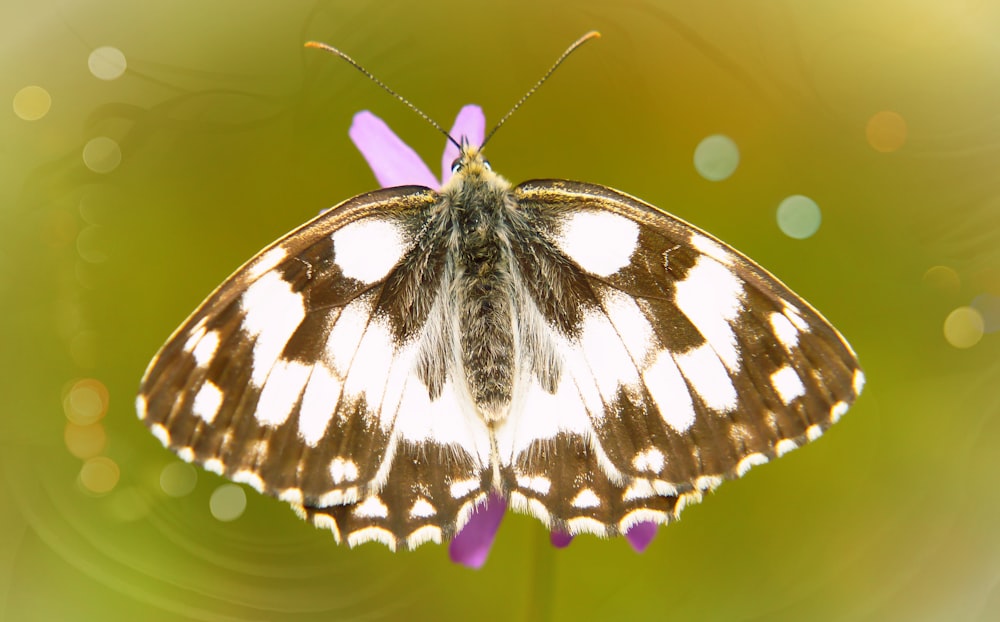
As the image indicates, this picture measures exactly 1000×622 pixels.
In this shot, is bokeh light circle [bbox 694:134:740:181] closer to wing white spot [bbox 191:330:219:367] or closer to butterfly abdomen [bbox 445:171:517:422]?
butterfly abdomen [bbox 445:171:517:422]

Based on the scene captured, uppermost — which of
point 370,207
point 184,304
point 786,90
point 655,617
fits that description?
point 786,90

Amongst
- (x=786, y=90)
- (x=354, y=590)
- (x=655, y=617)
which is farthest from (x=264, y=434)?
(x=786, y=90)

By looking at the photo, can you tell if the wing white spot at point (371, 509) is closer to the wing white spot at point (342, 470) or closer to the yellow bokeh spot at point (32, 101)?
the wing white spot at point (342, 470)

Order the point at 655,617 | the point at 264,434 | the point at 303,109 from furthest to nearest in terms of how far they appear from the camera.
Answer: the point at 303,109
the point at 655,617
the point at 264,434

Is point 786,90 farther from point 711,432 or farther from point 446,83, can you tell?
point 711,432

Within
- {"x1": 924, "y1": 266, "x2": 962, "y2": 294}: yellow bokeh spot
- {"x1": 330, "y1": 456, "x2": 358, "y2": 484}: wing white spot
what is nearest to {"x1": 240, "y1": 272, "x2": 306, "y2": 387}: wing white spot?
{"x1": 330, "y1": 456, "x2": 358, "y2": 484}: wing white spot

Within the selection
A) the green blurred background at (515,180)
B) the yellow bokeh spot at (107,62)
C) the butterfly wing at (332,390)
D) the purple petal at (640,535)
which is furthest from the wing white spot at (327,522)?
the yellow bokeh spot at (107,62)
